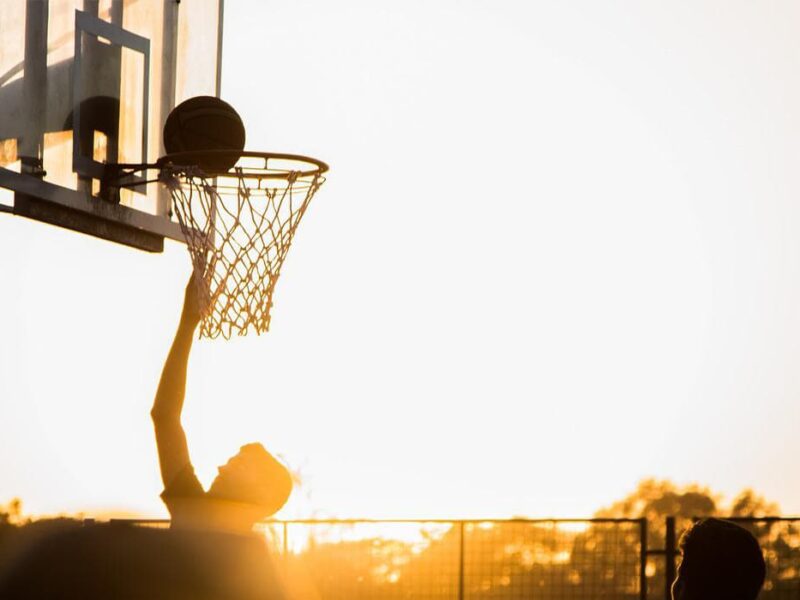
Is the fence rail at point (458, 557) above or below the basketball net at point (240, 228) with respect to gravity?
below

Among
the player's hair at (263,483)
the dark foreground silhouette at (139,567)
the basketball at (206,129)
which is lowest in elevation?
the player's hair at (263,483)

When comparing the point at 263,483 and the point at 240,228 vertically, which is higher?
the point at 240,228

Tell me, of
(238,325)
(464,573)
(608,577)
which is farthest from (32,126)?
(608,577)

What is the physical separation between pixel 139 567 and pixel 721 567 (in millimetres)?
2022

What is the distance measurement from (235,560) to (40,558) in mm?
572

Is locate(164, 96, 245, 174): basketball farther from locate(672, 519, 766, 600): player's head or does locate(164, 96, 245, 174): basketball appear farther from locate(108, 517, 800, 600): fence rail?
locate(672, 519, 766, 600): player's head

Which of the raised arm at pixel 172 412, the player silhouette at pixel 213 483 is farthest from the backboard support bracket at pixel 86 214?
the player silhouette at pixel 213 483

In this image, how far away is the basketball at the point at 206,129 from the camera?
28.9ft

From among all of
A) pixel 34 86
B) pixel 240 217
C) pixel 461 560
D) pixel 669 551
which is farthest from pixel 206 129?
pixel 669 551

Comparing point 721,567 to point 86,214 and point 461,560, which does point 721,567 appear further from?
point 461,560

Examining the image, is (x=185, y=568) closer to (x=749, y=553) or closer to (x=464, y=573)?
(x=749, y=553)

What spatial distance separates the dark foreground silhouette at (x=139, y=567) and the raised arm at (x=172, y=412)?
8.09 feet

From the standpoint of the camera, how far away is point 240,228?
9008 millimetres

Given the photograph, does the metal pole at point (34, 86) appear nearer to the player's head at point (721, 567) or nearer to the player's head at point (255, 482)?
the player's head at point (255, 482)
